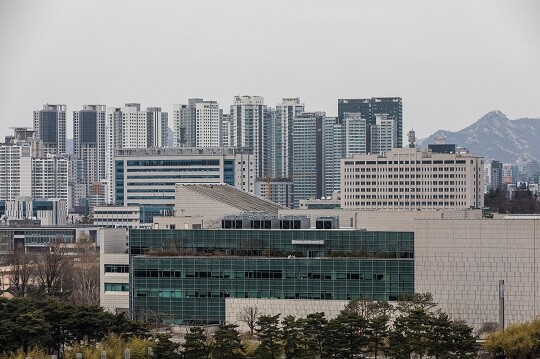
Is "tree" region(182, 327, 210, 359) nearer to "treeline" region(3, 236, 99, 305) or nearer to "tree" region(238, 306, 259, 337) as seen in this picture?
"tree" region(238, 306, 259, 337)

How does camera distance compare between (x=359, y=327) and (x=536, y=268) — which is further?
(x=536, y=268)

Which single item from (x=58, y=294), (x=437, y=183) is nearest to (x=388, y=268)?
(x=58, y=294)

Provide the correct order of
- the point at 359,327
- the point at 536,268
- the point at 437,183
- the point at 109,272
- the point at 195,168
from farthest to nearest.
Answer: the point at 195,168 < the point at 437,183 < the point at 109,272 < the point at 536,268 < the point at 359,327

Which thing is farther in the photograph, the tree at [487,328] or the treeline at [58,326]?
the tree at [487,328]

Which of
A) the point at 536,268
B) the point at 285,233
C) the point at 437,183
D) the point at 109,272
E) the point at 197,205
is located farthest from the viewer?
the point at 437,183

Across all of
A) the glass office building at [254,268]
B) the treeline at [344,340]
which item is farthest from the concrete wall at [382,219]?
the treeline at [344,340]

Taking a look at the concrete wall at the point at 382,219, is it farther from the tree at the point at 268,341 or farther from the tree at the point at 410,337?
the tree at the point at 268,341

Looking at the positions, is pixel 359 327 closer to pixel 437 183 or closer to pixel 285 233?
pixel 285 233

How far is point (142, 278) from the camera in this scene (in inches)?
2286

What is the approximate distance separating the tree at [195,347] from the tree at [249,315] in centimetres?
963

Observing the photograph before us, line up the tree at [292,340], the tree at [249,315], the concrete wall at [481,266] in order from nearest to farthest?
the tree at [292,340] < the concrete wall at [481,266] < the tree at [249,315]

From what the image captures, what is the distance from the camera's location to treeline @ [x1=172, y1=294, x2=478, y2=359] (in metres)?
43.8

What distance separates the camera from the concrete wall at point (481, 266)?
53.2m

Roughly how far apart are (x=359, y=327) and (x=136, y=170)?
99.9 meters
